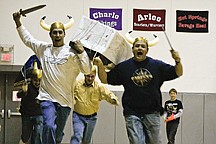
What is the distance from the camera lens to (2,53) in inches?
435

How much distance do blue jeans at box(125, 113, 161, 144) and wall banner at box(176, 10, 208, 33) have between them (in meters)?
6.34

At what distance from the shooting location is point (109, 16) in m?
11.4

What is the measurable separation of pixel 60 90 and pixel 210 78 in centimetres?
677

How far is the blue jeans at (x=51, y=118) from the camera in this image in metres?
5.30

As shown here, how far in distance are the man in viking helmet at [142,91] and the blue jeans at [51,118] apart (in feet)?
2.15

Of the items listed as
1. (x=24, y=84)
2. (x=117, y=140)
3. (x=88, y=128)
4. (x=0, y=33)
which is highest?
(x=0, y=33)

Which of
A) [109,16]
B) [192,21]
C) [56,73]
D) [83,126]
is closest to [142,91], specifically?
[56,73]

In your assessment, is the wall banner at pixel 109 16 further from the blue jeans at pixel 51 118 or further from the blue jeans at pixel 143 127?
the blue jeans at pixel 143 127

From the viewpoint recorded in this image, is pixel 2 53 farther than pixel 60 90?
Yes

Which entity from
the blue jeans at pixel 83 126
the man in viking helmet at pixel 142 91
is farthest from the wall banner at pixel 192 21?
the man in viking helmet at pixel 142 91

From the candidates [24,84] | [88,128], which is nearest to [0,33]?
[24,84]

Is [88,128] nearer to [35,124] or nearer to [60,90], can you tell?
[35,124]

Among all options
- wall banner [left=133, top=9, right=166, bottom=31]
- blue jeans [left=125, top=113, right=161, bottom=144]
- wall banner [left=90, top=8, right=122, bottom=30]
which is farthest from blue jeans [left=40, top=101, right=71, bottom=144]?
wall banner [left=133, top=9, right=166, bottom=31]

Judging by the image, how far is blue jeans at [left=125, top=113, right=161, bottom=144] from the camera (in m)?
5.49
